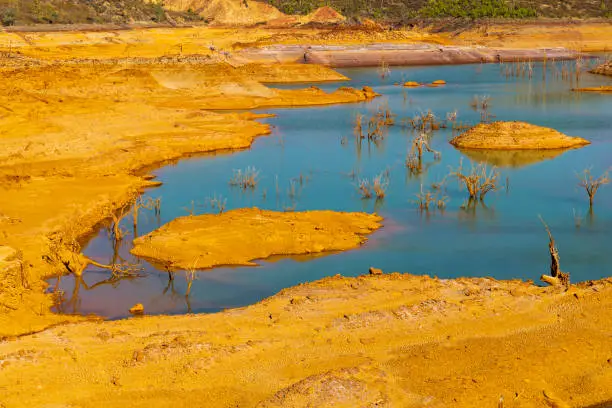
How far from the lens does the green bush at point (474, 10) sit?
10812cm

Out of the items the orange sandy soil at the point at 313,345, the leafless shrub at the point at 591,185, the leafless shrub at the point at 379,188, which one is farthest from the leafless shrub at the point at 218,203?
the leafless shrub at the point at 591,185

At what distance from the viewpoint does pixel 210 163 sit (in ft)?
103

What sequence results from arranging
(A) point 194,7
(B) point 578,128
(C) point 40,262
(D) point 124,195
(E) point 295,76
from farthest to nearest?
(A) point 194,7
(E) point 295,76
(B) point 578,128
(D) point 124,195
(C) point 40,262

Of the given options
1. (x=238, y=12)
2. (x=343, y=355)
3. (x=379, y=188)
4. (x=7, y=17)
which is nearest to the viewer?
(x=343, y=355)

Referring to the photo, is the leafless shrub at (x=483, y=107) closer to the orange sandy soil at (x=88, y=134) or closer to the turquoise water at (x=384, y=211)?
the turquoise water at (x=384, y=211)

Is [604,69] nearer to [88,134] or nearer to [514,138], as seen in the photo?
[514,138]

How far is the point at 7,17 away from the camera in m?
89.6

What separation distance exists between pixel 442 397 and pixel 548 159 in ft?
71.6

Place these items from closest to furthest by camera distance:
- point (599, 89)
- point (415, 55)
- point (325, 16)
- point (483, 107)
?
point (483, 107) → point (599, 89) → point (415, 55) → point (325, 16)

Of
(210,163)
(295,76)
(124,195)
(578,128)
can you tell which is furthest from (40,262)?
(295,76)

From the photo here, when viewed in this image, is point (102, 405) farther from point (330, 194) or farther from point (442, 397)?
point (330, 194)

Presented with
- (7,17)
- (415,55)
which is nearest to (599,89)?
(415,55)

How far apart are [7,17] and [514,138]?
70.7 m

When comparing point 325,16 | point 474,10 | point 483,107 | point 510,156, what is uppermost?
point 474,10
